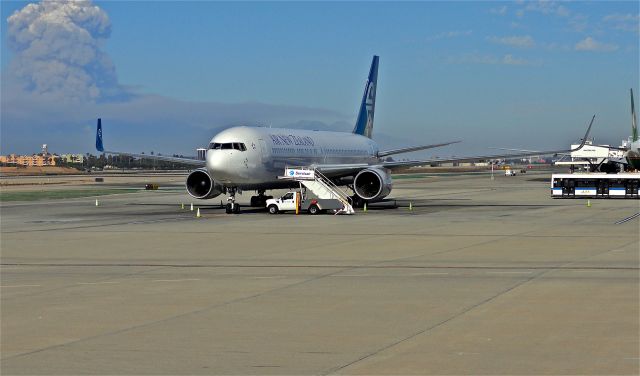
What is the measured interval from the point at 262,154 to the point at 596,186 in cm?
2905

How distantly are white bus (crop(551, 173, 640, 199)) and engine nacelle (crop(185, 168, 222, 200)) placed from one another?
2736cm

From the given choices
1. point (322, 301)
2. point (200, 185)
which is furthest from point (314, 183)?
point (322, 301)

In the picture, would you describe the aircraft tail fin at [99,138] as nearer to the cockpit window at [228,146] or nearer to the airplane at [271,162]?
the airplane at [271,162]

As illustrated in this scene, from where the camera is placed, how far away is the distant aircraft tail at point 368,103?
2832 inches

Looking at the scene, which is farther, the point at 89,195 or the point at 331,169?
the point at 89,195

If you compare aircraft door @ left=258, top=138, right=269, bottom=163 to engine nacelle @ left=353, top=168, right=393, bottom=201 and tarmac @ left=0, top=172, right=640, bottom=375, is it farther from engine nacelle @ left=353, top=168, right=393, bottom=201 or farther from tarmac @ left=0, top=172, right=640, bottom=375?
tarmac @ left=0, top=172, right=640, bottom=375

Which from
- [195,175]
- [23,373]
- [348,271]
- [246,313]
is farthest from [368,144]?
[23,373]

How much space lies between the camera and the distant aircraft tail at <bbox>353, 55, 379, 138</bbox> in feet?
236

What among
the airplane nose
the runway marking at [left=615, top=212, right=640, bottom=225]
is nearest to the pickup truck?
the airplane nose

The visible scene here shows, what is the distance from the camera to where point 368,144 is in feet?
231

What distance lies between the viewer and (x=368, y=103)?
7244 cm

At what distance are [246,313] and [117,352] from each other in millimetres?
3658

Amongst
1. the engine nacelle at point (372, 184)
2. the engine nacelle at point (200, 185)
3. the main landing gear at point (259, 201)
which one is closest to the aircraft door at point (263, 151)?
the engine nacelle at point (200, 185)

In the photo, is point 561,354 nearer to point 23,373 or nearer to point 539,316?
point 539,316
